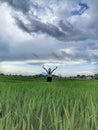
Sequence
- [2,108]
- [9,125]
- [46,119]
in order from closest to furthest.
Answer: [9,125] → [46,119] → [2,108]

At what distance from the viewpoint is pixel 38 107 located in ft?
10.5

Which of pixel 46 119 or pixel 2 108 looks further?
pixel 2 108

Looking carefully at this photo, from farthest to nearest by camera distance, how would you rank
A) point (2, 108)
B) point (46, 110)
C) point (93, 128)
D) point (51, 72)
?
point (51, 72), point (2, 108), point (46, 110), point (93, 128)

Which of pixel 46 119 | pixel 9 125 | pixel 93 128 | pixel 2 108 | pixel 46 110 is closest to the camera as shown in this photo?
pixel 9 125

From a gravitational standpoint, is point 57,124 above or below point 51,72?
below

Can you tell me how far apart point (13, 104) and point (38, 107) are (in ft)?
2.04

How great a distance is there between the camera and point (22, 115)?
2.74 metres

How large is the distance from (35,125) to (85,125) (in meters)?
0.47

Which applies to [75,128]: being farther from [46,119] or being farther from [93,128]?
[46,119]

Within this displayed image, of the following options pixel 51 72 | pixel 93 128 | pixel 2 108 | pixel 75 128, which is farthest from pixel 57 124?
pixel 51 72

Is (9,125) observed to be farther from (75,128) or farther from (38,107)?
(38,107)

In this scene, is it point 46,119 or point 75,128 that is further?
point 46,119

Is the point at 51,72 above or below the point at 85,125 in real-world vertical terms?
above

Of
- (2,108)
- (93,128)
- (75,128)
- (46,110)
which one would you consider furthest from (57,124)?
(2,108)
